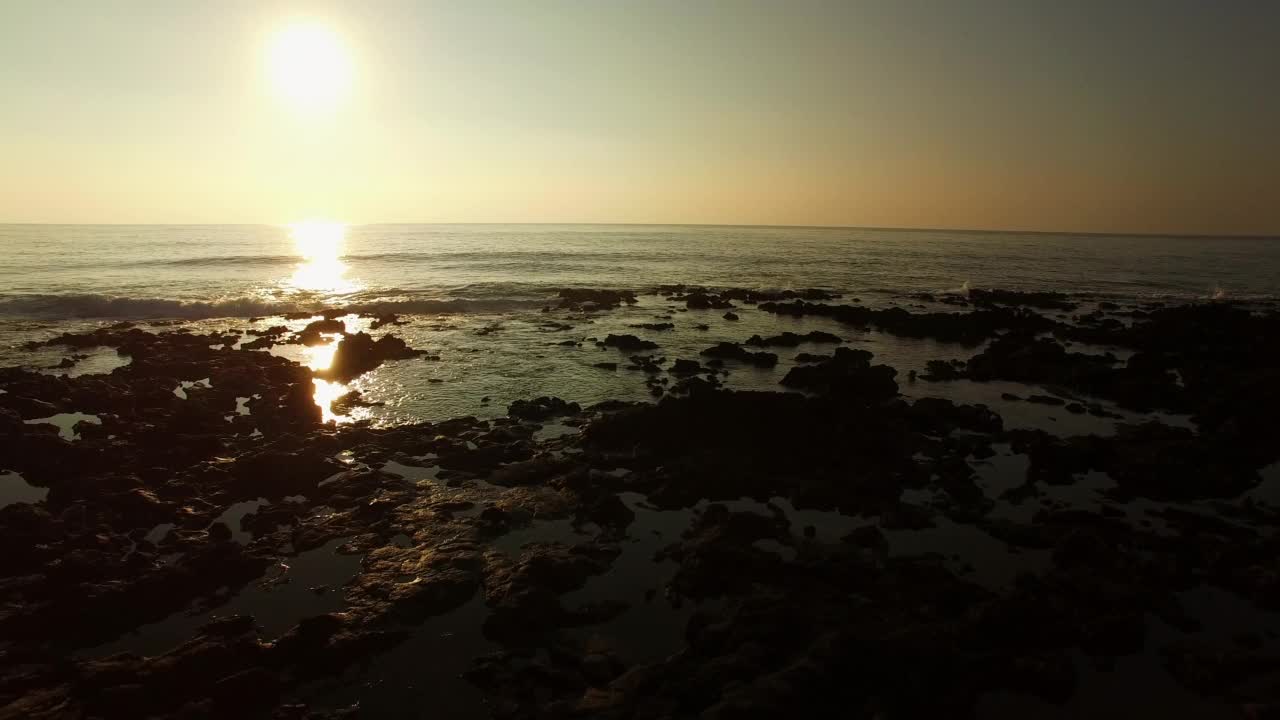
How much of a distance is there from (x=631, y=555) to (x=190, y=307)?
143 ft

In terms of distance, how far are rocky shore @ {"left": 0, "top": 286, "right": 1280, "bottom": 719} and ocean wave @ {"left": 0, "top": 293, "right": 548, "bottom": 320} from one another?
22012mm

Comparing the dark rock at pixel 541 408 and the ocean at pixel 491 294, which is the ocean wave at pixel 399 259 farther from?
the dark rock at pixel 541 408

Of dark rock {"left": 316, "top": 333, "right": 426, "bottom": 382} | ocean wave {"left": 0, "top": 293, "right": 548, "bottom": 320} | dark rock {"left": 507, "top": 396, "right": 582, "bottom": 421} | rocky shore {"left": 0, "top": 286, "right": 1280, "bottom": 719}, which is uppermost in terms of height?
ocean wave {"left": 0, "top": 293, "right": 548, "bottom": 320}

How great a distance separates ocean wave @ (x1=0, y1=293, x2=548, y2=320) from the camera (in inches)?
1507

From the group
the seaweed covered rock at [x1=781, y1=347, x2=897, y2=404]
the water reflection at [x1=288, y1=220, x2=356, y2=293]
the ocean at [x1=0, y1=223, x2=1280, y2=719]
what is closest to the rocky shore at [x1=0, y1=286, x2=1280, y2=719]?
the ocean at [x1=0, y1=223, x2=1280, y2=719]

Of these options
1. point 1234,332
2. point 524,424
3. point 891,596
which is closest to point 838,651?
point 891,596

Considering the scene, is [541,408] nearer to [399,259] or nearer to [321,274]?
[321,274]

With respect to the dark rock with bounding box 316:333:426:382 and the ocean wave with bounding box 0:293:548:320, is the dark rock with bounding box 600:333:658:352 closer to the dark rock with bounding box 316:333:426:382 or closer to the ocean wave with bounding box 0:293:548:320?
the dark rock with bounding box 316:333:426:382

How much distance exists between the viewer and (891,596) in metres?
8.95

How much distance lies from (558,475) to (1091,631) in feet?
33.1

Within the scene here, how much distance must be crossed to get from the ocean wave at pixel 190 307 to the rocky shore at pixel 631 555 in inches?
867

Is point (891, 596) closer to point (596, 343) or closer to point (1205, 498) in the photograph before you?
point (1205, 498)

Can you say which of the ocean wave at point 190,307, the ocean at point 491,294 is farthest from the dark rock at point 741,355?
the ocean wave at point 190,307

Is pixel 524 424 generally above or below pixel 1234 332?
below
